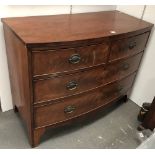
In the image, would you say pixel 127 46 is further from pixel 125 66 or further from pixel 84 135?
pixel 84 135

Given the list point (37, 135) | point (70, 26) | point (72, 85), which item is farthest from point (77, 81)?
point (37, 135)

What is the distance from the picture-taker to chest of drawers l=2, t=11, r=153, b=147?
1.04 m

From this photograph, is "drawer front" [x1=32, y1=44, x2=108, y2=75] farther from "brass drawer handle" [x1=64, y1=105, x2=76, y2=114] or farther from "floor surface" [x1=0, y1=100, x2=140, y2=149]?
"floor surface" [x1=0, y1=100, x2=140, y2=149]

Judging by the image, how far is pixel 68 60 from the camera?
1.10 meters

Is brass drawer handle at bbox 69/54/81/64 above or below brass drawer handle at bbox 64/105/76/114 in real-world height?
above

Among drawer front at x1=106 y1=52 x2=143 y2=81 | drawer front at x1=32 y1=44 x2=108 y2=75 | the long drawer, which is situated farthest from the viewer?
drawer front at x1=106 y1=52 x2=143 y2=81

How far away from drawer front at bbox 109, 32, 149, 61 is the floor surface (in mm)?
637

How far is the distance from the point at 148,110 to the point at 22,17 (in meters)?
1.24

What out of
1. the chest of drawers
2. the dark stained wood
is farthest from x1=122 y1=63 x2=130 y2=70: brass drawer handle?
the dark stained wood

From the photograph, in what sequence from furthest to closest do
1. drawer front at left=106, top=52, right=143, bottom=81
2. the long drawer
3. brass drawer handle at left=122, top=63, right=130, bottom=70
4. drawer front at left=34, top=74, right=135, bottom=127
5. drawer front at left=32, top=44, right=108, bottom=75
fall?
brass drawer handle at left=122, top=63, right=130, bottom=70 < drawer front at left=106, top=52, right=143, bottom=81 < drawer front at left=34, top=74, right=135, bottom=127 < the long drawer < drawer front at left=32, top=44, right=108, bottom=75

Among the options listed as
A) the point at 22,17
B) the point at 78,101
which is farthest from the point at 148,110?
the point at 22,17

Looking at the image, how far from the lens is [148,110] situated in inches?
64.2

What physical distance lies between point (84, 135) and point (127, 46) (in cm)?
78

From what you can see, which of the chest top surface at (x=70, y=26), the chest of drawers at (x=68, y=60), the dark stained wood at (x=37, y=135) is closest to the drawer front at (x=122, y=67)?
the chest of drawers at (x=68, y=60)
